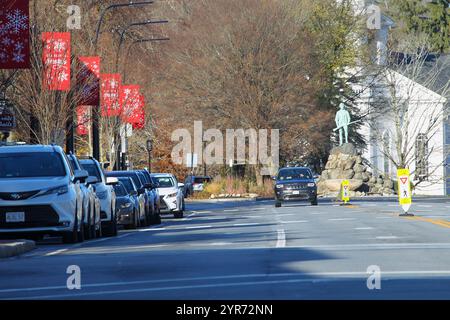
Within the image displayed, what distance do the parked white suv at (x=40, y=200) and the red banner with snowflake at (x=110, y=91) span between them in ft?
83.1

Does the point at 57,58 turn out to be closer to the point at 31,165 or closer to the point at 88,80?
the point at 88,80

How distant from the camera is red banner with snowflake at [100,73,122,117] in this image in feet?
167

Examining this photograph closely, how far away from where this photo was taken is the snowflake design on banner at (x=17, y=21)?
2955 cm

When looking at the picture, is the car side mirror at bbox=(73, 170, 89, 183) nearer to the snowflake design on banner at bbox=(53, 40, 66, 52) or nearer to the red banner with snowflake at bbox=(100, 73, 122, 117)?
the snowflake design on banner at bbox=(53, 40, 66, 52)

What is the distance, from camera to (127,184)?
36000 mm

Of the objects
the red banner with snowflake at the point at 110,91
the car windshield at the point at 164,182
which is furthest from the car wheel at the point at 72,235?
the red banner with snowflake at the point at 110,91

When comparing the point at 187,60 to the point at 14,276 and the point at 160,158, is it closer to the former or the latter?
the point at 160,158

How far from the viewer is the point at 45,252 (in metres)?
23.0

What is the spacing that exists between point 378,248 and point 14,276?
667 centimetres

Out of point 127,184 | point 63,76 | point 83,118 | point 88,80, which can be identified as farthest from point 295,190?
point 127,184

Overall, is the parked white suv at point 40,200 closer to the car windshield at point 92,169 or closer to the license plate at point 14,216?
the license plate at point 14,216

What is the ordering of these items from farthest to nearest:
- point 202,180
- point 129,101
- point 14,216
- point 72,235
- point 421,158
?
point 421,158, point 202,180, point 129,101, point 72,235, point 14,216

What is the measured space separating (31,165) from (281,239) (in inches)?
207

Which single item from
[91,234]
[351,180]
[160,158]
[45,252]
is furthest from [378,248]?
[160,158]
